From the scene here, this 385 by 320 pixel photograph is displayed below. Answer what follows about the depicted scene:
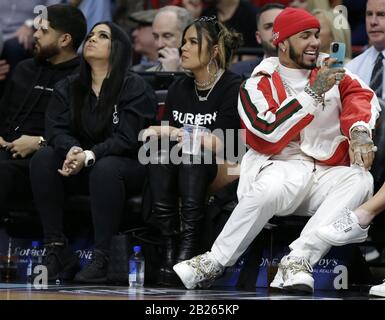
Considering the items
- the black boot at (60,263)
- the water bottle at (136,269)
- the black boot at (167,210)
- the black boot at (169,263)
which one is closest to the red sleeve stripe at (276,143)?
the black boot at (167,210)

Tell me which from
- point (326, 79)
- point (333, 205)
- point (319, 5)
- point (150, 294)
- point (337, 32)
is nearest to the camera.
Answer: point (150, 294)

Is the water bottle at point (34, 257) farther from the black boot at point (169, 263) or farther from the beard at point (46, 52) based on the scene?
the beard at point (46, 52)

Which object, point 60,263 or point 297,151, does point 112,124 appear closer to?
point 60,263

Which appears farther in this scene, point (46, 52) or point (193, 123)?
point (46, 52)

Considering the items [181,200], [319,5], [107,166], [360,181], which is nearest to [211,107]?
[181,200]

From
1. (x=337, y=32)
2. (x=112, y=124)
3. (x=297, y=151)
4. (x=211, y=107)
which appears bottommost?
(x=297, y=151)

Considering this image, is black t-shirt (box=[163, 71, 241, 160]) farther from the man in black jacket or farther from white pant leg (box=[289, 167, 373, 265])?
the man in black jacket

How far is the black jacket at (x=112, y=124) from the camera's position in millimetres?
7844

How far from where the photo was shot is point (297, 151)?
725 cm

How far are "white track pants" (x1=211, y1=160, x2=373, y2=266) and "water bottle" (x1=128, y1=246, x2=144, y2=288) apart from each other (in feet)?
2.18

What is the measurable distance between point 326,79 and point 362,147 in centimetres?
46

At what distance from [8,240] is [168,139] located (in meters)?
1.70

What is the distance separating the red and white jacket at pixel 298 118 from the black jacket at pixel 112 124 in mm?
954
